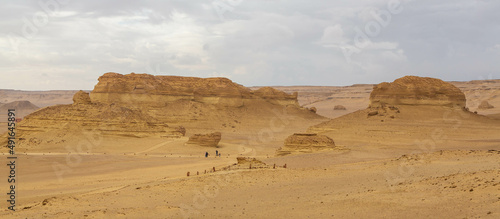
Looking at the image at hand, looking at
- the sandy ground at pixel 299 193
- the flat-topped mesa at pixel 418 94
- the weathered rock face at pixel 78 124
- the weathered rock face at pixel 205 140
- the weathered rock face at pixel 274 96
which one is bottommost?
the sandy ground at pixel 299 193

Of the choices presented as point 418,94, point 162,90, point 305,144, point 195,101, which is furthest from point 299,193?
point 195,101

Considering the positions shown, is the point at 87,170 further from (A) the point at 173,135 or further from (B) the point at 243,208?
(B) the point at 243,208

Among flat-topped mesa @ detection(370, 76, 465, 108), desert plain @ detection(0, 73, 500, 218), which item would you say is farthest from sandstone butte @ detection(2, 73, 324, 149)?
flat-topped mesa @ detection(370, 76, 465, 108)

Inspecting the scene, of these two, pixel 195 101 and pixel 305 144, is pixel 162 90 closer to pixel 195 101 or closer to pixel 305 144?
pixel 195 101

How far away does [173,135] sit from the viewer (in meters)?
38.4

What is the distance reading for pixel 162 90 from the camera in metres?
66.9

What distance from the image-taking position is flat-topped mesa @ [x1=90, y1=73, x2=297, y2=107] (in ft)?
213

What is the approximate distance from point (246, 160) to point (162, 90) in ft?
151

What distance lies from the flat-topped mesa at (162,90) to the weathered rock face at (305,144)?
1468 inches

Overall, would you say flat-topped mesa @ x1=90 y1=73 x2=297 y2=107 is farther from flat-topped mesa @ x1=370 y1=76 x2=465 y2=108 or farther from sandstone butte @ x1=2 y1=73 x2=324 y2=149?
flat-topped mesa @ x1=370 y1=76 x2=465 y2=108

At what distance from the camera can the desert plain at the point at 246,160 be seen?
41.5 ft

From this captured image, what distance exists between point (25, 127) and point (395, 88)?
29632 mm

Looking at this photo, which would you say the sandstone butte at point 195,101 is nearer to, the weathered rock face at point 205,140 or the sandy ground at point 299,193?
the weathered rock face at point 205,140

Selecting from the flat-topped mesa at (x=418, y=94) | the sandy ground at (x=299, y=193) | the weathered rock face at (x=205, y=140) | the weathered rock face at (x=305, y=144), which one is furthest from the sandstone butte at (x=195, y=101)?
the sandy ground at (x=299, y=193)
